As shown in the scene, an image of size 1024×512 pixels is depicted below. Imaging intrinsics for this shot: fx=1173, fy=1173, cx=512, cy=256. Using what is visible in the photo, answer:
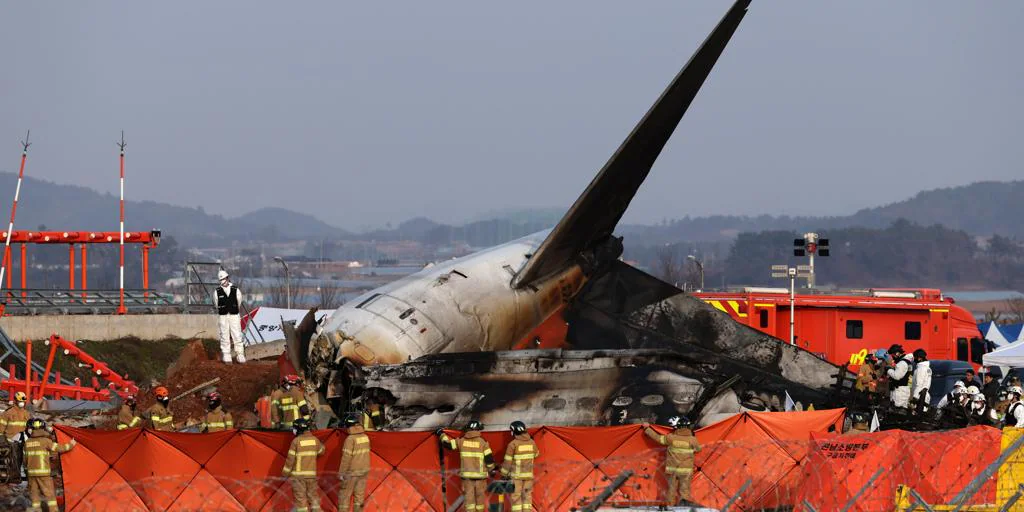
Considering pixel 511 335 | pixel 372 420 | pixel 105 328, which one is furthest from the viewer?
pixel 105 328

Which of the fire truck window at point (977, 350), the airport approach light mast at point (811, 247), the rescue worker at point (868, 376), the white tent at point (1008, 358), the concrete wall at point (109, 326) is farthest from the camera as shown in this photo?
the concrete wall at point (109, 326)

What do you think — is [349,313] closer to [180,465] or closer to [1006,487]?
[180,465]

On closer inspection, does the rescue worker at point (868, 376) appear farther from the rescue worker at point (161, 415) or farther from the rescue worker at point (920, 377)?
the rescue worker at point (161, 415)

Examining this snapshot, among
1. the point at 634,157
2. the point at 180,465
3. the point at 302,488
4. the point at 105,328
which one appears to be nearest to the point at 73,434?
the point at 180,465

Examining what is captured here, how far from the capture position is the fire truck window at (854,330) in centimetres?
3909

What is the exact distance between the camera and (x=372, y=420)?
19516 millimetres

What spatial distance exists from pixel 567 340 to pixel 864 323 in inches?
657

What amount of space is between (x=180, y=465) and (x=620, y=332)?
40.2ft

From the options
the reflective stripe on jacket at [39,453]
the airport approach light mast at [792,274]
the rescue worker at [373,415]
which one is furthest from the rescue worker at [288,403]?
the airport approach light mast at [792,274]

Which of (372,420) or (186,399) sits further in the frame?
(186,399)

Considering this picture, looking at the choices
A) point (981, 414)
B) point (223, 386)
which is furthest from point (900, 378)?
point (223, 386)

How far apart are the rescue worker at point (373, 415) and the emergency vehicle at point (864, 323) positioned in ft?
69.3

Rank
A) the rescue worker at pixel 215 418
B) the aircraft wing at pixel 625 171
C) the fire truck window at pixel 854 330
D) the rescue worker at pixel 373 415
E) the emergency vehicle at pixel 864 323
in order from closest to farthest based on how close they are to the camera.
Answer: the rescue worker at pixel 373 415 < the rescue worker at pixel 215 418 < the aircraft wing at pixel 625 171 < the emergency vehicle at pixel 864 323 < the fire truck window at pixel 854 330

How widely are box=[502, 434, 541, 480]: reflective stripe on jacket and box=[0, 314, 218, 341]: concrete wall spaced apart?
31.3 metres
